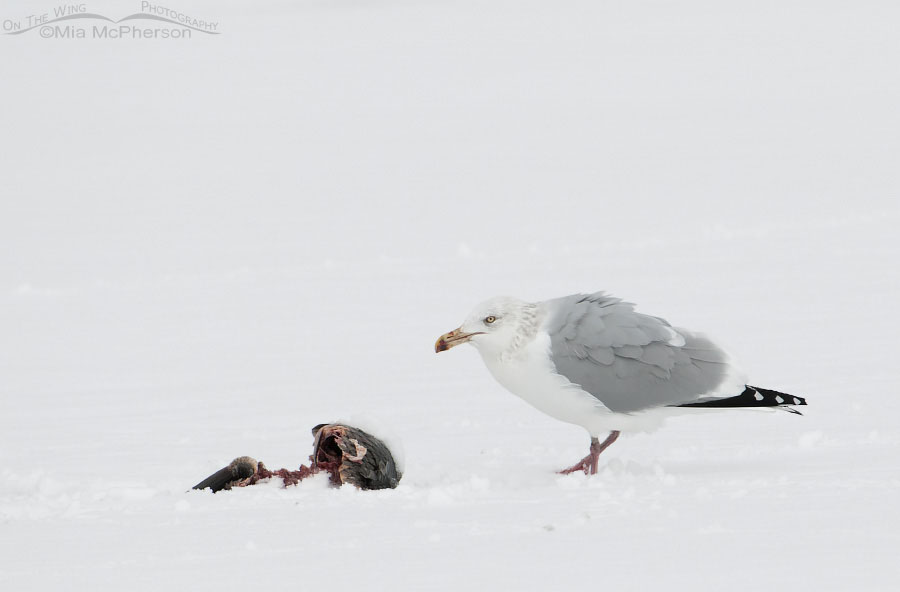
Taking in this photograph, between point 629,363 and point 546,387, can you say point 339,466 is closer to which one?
point 546,387

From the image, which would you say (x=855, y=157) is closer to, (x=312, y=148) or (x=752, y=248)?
(x=752, y=248)

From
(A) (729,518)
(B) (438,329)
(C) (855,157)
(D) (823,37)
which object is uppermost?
(D) (823,37)

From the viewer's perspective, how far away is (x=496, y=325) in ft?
18.7

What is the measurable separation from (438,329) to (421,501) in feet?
14.4

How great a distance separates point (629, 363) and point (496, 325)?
23.6 inches

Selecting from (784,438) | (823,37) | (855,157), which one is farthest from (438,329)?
(823,37)

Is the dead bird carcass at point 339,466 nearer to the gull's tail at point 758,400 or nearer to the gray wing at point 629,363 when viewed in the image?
the gray wing at point 629,363

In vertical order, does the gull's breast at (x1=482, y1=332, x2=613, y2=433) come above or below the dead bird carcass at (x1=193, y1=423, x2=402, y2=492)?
above

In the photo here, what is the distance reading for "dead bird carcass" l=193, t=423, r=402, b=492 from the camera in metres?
5.34

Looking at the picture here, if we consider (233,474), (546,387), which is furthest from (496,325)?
(233,474)

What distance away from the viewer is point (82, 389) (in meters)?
8.29

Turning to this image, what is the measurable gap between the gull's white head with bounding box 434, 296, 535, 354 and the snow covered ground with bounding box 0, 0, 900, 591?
0.56 metres

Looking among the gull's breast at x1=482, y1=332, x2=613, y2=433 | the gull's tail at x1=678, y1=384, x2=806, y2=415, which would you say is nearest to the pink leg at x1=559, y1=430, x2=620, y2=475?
the gull's breast at x1=482, y1=332, x2=613, y2=433

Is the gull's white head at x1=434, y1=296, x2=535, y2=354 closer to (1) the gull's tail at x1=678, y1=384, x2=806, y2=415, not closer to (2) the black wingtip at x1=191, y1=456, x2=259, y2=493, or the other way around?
(1) the gull's tail at x1=678, y1=384, x2=806, y2=415
